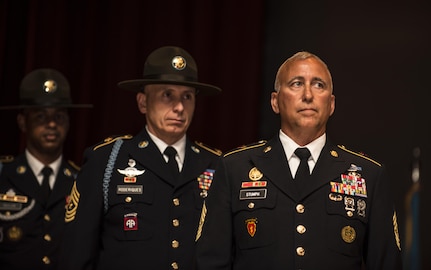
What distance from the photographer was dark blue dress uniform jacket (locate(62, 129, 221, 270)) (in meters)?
3.03

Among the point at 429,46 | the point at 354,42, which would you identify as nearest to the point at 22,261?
the point at 354,42

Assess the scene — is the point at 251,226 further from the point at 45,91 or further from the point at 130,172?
the point at 45,91

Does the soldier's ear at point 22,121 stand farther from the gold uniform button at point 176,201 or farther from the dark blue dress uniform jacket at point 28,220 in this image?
the gold uniform button at point 176,201

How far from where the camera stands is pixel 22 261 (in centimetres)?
365

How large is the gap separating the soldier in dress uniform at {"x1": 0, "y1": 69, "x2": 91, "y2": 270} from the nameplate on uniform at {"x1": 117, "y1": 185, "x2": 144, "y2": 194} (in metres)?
0.81

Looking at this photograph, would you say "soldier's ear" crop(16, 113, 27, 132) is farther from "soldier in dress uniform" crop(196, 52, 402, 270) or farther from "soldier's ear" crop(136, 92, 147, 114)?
"soldier in dress uniform" crop(196, 52, 402, 270)

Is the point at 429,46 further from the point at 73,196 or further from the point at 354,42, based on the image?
the point at 73,196

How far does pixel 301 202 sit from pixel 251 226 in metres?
0.22

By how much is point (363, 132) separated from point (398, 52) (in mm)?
503

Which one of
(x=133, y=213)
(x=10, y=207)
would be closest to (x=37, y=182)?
(x=10, y=207)

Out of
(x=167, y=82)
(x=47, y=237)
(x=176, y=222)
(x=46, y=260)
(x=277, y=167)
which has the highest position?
(x=167, y=82)

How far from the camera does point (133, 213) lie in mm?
3072

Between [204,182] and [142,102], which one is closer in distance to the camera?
[204,182]

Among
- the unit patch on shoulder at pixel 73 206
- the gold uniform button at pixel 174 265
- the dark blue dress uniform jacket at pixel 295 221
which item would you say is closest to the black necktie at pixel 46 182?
the unit patch on shoulder at pixel 73 206
